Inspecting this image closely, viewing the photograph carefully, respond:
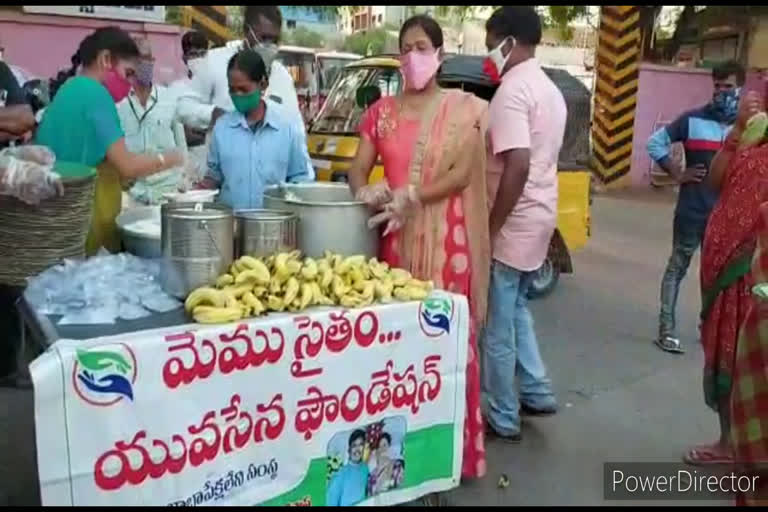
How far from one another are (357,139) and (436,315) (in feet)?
12.2

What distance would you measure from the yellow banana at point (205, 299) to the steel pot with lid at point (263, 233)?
10.0 inches

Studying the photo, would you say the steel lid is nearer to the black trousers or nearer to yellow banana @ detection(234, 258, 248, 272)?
yellow banana @ detection(234, 258, 248, 272)

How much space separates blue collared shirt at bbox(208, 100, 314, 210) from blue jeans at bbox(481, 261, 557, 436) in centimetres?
107

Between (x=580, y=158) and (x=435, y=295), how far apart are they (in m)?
4.50

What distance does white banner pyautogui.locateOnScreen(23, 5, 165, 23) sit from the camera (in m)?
7.61

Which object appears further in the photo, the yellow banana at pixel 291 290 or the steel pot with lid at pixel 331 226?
the steel pot with lid at pixel 331 226

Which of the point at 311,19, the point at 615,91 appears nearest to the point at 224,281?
the point at 615,91

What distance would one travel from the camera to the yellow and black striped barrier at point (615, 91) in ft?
44.9

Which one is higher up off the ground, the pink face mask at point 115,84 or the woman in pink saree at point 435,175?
the pink face mask at point 115,84

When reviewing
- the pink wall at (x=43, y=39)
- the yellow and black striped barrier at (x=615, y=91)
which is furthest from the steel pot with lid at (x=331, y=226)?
the yellow and black striped barrier at (x=615, y=91)

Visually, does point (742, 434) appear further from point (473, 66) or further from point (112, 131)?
point (473, 66)

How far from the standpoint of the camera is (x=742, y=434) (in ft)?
6.63

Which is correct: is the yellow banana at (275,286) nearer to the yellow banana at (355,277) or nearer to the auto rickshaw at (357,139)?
the yellow banana at (355,277)

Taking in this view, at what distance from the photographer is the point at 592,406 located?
4.21 metres
